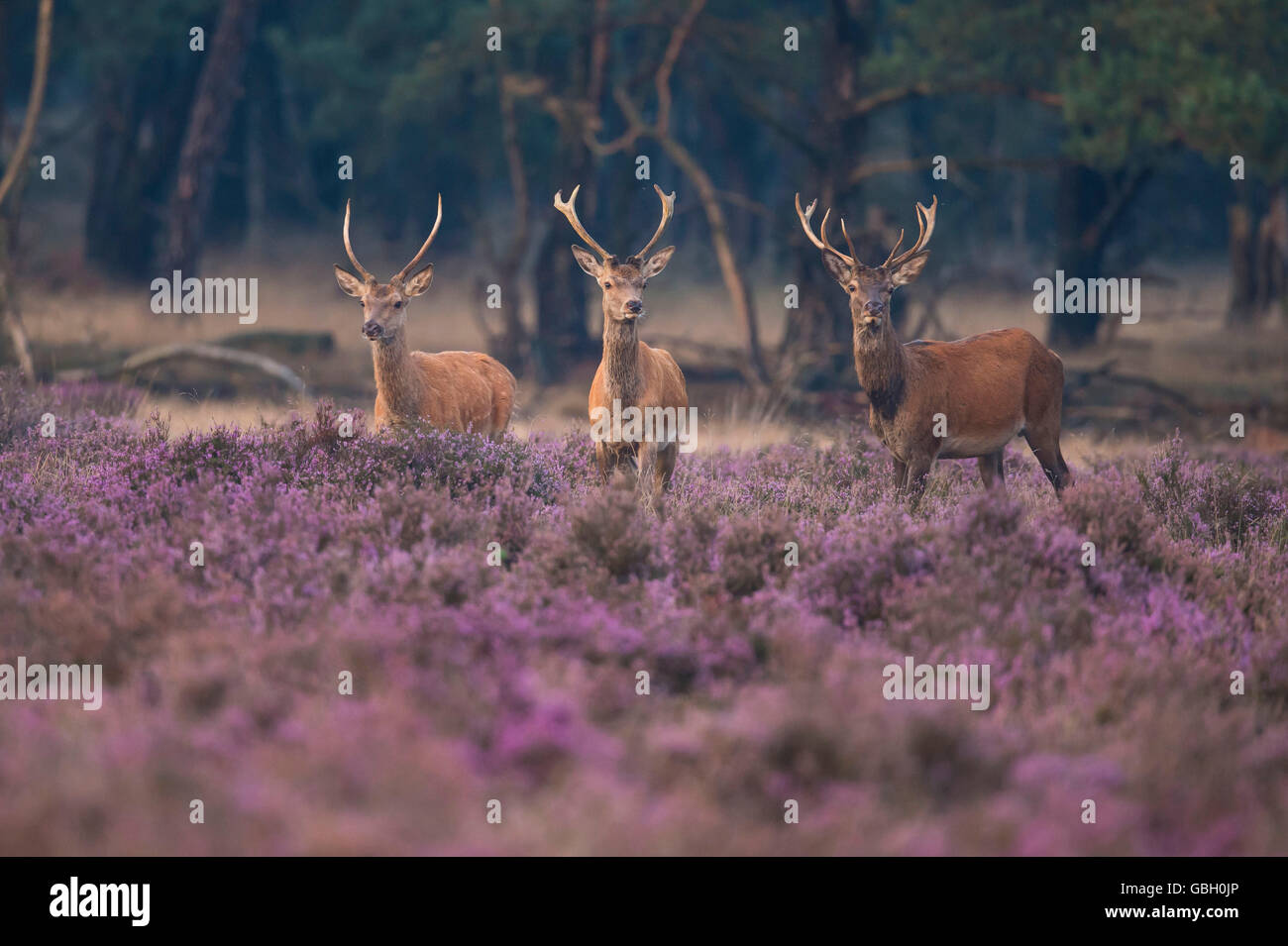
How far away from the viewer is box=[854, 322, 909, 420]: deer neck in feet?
28.8

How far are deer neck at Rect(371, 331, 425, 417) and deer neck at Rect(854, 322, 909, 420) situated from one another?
9.65 feet

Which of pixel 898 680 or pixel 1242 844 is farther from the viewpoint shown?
pixel 898 680

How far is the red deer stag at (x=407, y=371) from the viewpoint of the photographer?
8.95m

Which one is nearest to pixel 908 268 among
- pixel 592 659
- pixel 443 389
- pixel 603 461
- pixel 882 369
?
pixel 882 369

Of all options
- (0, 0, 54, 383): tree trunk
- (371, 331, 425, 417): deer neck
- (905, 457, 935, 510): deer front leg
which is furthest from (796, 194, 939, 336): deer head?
(0, 0, 54, 383): tree trunk

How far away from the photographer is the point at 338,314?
81.5 feet

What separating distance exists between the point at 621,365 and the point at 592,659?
10.8 ft

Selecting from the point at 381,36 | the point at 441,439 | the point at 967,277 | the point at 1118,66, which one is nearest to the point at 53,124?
the point at 381,36

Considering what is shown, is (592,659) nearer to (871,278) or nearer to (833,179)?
(871,278)

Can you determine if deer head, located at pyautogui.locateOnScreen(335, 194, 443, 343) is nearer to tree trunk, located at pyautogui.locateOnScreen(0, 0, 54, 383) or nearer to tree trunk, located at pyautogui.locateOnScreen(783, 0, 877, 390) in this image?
tree trunk, located at pyautogui.locateOnScreen(0, 0, 54, 383)

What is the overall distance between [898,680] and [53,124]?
140ft

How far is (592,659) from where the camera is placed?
5594mm

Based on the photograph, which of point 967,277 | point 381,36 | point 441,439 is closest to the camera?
point 441,439
